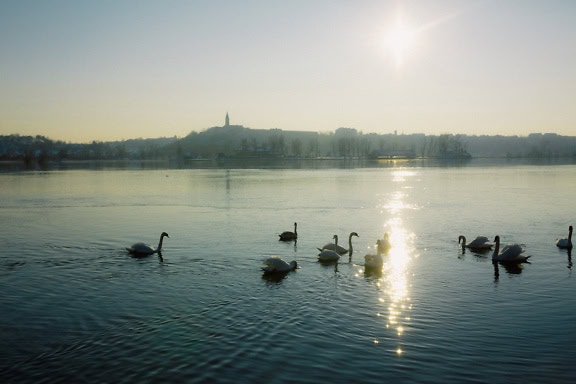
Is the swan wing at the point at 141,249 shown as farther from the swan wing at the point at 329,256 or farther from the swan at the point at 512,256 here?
the swan at the point at 512,256

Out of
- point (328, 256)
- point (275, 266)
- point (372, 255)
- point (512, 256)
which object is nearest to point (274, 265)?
point (275, 266)

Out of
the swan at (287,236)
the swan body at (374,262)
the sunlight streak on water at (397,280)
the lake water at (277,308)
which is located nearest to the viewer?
the lake water at (277,308)

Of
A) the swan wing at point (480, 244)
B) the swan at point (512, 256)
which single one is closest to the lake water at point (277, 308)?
the swan at point (512, 256)

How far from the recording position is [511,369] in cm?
1119

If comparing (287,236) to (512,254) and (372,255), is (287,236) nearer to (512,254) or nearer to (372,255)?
(372,255)

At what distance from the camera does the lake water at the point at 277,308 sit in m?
11.3

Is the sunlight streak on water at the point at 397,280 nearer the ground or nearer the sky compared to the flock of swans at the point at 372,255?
nearer the ground

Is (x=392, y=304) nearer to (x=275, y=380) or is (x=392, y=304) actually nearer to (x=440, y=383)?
(x=440, y=383)

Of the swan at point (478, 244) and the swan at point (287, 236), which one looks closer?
the swan at point (478, 244)

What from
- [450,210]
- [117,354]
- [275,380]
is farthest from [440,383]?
[450,210]

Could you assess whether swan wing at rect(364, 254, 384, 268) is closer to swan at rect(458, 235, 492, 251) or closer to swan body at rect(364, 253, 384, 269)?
swan body at rect(364, 253, 384, 269)

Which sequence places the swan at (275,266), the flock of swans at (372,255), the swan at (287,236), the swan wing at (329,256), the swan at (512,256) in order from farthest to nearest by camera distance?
the swan at (287,236) → the swan at (512,256) → the swan wing at (329,256) → the flock of swans at (372,255) → the swan at (275,266)

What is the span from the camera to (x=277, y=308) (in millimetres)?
15398

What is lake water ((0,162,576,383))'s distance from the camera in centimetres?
1134
